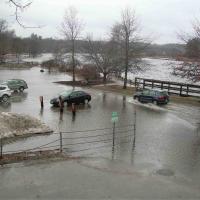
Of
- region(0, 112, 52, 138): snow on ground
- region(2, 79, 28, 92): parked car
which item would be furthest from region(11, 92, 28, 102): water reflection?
region(0, 112, 52, 138): snow on ground

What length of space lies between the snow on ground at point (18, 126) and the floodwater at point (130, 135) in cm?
88

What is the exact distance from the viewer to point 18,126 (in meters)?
22.9

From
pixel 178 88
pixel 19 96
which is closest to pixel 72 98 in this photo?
pixel 19 96

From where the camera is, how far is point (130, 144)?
827 inches

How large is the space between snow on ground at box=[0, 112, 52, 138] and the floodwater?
885 mm

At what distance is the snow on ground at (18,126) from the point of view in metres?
21.9

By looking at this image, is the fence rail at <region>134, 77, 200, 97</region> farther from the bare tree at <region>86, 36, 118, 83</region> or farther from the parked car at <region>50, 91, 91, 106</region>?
the parked car at <region>50, 91, 91, 106</region>

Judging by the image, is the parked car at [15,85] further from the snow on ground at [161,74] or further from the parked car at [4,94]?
the snow on ground at [161,74]

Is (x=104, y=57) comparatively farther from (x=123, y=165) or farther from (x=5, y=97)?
(x=123, y=165)

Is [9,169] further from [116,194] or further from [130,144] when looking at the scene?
[130,144]

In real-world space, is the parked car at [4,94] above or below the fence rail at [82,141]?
above

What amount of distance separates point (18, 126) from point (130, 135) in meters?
6.54

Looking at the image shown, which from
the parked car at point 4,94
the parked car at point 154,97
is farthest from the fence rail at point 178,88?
the parked car at point 4,94

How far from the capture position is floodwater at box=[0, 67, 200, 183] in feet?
58.9
